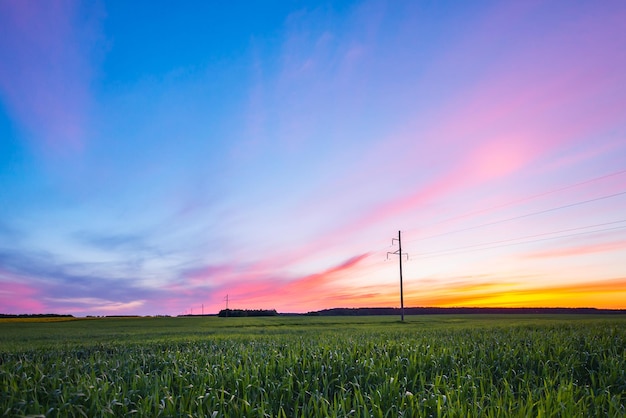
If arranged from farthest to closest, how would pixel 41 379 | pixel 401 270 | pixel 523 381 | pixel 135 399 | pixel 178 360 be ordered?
pixel 401 270, pixel 178 360, pixel 523 381, pixel 41 379, pixel 135 399

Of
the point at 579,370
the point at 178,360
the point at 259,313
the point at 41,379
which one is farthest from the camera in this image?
the point at 259,313

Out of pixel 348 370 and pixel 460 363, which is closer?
pixel 348 370

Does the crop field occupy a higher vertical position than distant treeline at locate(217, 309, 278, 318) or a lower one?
higher

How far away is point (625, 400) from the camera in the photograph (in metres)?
9.27

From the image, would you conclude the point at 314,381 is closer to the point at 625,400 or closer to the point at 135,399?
the point at 135,399

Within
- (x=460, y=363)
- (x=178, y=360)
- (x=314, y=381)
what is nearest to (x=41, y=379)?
(x=178, y=360)

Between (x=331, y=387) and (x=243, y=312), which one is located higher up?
(x=331, y=387)

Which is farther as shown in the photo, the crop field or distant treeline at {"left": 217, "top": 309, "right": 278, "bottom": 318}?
distant treeline at {"left": 217, "top": 309, "right": 278, "bottom": 318}

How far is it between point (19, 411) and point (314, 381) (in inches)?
211

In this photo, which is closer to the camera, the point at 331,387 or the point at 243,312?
the point at 331,387

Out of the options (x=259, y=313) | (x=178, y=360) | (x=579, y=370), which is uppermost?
(x=178, y=360)

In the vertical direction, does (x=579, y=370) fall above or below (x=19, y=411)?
below

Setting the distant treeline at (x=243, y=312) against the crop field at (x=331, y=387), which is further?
the distant treeline at (x=243, y=312)

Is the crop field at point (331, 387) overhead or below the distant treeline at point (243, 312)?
overhead
